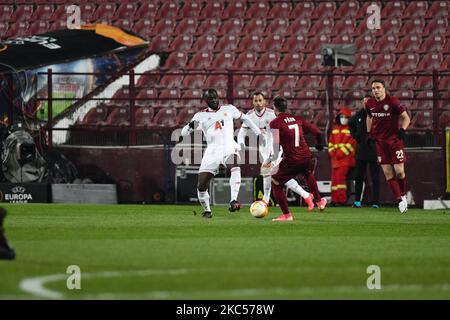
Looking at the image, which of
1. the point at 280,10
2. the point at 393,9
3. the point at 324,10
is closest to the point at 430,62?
the point at 393,9

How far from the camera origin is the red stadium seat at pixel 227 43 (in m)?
26.2

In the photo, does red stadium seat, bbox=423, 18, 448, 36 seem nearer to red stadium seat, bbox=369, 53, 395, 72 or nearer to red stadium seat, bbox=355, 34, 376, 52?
red stadium seat, bbox=369, 53, 395, 72

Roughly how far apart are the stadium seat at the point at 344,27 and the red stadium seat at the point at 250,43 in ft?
6.28

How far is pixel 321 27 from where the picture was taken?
26.4 metres

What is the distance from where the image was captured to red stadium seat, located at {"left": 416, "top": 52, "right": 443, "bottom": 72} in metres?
25.1

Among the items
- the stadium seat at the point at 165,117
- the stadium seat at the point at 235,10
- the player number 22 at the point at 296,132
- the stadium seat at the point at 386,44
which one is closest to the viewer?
the player number 22 at the point at 296,132

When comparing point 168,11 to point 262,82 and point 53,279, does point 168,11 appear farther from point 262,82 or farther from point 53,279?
point 53,279

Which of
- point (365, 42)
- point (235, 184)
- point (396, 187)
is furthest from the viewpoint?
point (365, 42)

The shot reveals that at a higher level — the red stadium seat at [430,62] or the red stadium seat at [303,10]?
the red stadium seat at [303,10]

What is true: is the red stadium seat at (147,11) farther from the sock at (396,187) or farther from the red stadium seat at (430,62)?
the sock at (396,187)

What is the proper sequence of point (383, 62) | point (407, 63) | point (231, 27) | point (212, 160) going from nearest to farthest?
point (212, 160) < point (407, 63) < point (383, 62) < point (231, 27)

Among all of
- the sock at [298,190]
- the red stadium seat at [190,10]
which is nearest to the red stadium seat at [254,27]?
the red stadium seat at [190,10]

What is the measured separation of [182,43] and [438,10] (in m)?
6.61
